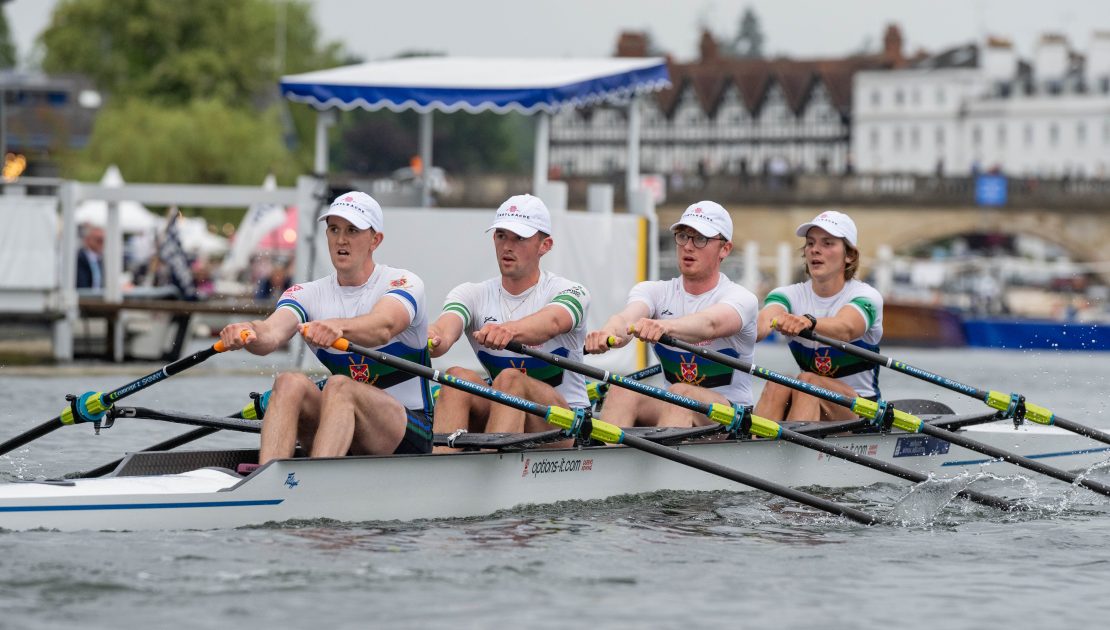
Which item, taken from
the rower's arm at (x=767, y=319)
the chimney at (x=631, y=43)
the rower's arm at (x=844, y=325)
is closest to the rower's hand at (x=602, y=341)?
the rower's arm at (x=767, y=319)

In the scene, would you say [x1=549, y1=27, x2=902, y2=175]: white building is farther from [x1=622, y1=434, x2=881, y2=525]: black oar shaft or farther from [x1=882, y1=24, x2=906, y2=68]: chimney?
[x1=622, y1=434, x2=881, y2=525]: black oar shaft

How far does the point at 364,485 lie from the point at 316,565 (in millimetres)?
855

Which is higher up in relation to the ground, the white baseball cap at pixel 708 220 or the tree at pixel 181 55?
the tree at pixel 181 55

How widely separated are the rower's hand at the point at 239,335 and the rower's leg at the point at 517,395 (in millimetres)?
1589

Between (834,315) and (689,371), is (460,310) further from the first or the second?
(834,315)

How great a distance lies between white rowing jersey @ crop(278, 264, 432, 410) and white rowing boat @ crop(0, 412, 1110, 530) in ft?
1.53

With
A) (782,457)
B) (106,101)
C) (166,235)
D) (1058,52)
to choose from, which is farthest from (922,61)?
(782,457)

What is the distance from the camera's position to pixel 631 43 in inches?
3273

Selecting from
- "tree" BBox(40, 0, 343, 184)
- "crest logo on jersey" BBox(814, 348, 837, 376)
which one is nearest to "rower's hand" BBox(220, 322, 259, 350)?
"crest logo on jersey" BBox(814, 348, 837, 376)

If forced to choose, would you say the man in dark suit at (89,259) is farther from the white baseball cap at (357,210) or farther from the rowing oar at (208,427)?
the white baseball cap at (357,210)

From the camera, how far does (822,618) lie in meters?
7.20

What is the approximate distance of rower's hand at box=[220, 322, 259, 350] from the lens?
26.9ft

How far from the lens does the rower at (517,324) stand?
9.20 m

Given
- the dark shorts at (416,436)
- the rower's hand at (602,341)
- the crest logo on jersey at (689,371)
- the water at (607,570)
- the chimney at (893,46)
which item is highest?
the chimney at (893,46)
